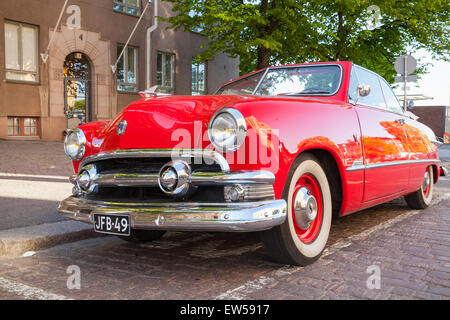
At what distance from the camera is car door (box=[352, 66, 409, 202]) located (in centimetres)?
409

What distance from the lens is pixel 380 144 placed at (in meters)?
4.32

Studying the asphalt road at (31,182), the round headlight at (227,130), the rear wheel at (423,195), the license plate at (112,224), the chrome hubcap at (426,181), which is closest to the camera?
the round headlight at (227,130)

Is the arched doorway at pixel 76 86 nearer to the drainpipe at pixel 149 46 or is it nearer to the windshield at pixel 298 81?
the drainpipe at pixel 149 46

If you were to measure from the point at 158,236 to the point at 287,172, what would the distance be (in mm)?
1800

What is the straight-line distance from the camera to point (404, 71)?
12156 mm

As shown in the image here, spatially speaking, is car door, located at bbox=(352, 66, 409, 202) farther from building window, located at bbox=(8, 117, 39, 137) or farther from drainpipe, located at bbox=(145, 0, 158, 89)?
drainpipe, located at bbox=(145, 0, 158, 89)

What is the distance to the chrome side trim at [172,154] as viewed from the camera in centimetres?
286

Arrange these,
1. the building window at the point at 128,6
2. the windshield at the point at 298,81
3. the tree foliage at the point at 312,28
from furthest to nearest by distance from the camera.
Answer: the building window at the point at 128,6 → the tree foliage at the point at 312,28 → the windshield at the point at 298,81

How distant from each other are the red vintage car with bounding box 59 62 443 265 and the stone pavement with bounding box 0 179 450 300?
262mm

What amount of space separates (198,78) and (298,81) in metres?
17.5

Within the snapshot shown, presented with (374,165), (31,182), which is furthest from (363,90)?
(31,182)

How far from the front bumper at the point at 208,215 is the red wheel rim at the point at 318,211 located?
47 centimetres

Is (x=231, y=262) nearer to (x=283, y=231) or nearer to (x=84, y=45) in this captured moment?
(x=283, y=231)

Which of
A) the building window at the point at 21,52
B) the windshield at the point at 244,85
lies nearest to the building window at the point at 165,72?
the building window at the point at 21,52
